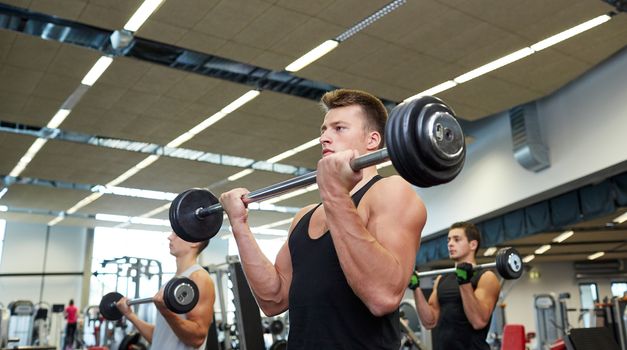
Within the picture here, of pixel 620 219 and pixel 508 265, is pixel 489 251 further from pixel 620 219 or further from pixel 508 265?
pixel 508 265

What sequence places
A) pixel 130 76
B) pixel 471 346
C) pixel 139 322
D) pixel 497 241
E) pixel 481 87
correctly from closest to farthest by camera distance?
1. pixel 471 346
2. pixel 139 322
3. pixel 130 76
4. pixel 481 87
5. pixel 497 241

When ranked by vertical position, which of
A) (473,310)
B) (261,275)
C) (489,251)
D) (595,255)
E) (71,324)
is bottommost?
(71,324)

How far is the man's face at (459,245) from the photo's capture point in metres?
2.77

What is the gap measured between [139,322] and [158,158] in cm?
588

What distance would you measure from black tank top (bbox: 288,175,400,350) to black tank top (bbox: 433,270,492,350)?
57.8 inches

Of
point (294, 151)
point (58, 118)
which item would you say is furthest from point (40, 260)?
point (294, 151)

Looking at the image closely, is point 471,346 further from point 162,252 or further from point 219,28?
point 162,252

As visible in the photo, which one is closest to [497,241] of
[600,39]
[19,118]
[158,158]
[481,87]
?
[481,87]

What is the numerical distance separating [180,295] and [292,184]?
1.16 meters

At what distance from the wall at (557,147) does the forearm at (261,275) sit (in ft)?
17.5

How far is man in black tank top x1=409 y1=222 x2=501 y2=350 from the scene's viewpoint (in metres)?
2.43

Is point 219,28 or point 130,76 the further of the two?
point 130,76

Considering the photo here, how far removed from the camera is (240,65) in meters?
5.90

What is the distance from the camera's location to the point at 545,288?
1330 centimetres
